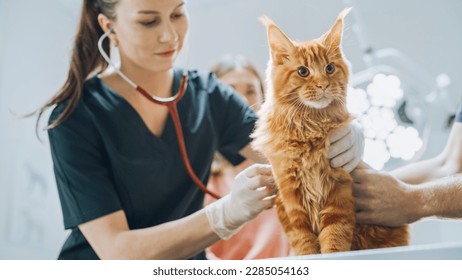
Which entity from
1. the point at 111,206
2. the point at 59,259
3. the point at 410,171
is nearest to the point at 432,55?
the point at 410,171

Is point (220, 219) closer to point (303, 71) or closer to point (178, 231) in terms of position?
point (178, 231)

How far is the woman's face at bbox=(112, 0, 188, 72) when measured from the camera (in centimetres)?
142

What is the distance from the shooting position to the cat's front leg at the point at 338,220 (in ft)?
3.86

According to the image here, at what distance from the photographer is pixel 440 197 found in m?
1.25

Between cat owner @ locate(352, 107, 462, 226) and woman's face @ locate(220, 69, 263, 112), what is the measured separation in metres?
0.38

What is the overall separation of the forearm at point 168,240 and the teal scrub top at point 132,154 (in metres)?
0.07

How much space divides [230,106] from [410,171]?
1.84 ft

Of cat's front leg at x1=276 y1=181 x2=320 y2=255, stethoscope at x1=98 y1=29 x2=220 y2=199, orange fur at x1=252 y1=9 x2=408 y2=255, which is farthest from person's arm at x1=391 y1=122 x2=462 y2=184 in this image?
stethoscope at x1=98 y1=29 x2=220 y2=199

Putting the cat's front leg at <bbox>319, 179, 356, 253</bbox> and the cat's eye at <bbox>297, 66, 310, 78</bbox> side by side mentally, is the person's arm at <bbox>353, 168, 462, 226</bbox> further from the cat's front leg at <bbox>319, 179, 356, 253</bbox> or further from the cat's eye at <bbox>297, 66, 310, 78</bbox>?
the cat's eye at <bbox>297, 66, 310, 78</bbox>

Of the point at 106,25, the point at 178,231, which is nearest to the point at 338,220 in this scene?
the point at 178,231

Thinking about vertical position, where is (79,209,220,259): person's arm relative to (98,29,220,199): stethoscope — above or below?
below

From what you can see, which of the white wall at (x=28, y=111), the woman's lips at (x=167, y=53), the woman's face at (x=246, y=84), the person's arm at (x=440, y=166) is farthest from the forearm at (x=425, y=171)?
the white wall at (x=28, y=111)

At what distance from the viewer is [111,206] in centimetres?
140
